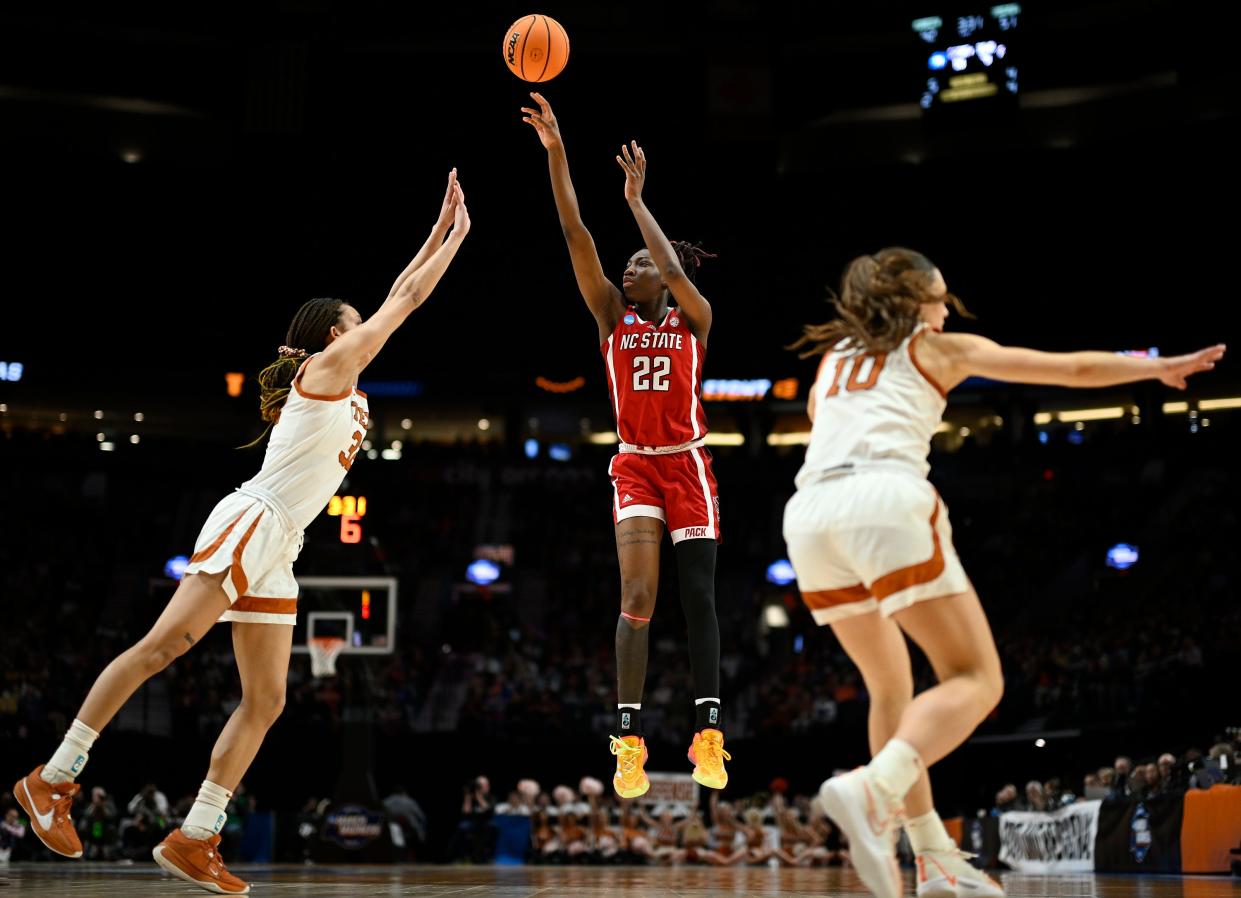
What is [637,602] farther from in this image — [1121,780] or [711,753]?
[1121,780]

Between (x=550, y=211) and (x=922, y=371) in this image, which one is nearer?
(x=922, y=371)

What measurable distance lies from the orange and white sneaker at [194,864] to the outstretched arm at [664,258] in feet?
13.2

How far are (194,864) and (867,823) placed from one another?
355 centimetres

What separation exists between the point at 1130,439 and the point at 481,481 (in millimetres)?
16385

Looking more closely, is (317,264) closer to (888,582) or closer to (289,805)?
(289,805)

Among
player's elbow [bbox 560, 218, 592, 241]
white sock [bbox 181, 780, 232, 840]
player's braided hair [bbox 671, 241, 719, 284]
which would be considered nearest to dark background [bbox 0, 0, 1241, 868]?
player's braided hair [bbox 671, 241, 719, 284]

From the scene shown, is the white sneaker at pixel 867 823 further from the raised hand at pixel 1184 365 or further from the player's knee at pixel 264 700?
the player's knee at pixel 264 700

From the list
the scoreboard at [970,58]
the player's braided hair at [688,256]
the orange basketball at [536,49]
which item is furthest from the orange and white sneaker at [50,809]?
the scoreboard at [970,58]

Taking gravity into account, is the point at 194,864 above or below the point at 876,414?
below

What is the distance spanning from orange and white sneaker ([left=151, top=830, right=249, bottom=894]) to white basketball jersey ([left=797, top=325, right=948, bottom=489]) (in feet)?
11.4

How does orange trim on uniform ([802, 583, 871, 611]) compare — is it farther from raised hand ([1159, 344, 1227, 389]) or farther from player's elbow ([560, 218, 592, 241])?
player's elbow ([560, 218, 592, 241])

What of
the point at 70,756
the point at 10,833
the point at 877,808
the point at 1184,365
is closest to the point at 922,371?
the point at 1184,365

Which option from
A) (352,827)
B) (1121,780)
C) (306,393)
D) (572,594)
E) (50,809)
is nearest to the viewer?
(50,809)

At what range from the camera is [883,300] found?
5.37m
